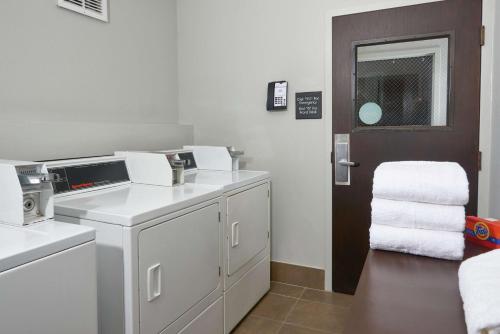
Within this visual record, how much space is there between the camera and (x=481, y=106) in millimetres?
2238

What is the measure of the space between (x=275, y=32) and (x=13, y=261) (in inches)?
93.4

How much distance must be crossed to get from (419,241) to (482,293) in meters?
0.47

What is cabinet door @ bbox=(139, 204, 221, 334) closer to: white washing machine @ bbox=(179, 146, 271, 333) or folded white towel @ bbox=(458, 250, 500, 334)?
white washing machine @ bbox=(179, 146, 271, 333)

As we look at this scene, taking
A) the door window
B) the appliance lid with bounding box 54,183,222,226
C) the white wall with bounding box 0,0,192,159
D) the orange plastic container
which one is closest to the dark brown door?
the door window

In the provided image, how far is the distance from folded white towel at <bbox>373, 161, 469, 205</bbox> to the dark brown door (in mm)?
1188

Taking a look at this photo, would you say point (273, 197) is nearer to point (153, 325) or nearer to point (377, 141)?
point (377, 141)

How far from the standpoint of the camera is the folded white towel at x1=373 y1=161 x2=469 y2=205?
120cm

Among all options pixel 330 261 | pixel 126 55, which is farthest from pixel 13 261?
pixel 330 261

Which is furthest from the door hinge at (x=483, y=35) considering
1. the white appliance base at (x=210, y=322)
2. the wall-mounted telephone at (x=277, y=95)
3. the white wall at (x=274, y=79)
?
the white appliance base at (x=210, y=322)

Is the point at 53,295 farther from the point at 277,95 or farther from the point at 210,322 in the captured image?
the point at 277,95

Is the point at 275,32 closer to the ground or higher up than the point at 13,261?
higher up

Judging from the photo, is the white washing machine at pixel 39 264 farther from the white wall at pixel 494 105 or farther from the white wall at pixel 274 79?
the white wall at pixel 494 105

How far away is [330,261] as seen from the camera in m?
2.72

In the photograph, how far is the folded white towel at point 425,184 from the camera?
47.3 inches
